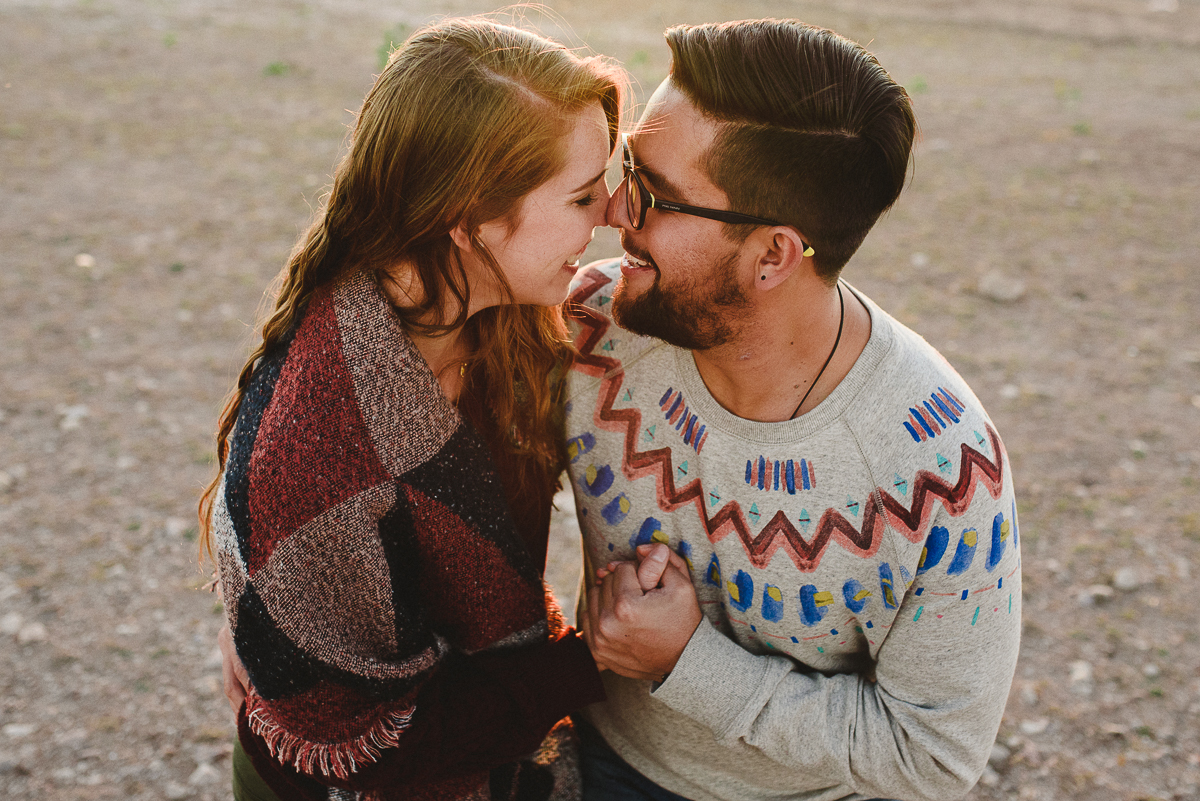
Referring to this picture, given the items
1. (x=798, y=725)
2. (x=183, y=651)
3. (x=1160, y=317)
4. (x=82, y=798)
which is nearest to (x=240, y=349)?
(x=183, y=651)

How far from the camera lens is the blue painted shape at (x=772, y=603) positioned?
7.30 feet

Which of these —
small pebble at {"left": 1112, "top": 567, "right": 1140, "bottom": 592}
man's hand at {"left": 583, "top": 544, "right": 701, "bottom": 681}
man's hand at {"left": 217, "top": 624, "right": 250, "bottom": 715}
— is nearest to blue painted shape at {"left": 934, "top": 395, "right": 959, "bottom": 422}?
man's hand at {"left": 583, "top": 544, "right": 701, "bottom": 681}

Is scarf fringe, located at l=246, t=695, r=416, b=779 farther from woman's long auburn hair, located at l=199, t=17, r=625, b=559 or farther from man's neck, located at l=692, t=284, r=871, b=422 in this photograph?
man's neck, located at l=692, t=284, r=871, b=422

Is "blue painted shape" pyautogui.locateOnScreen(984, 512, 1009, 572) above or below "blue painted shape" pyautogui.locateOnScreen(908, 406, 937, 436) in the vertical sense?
below

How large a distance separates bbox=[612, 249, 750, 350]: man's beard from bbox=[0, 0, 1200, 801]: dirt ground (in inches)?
85.5

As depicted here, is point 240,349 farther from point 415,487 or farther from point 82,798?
point 415,487

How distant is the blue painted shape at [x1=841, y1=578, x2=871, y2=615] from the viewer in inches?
85.0

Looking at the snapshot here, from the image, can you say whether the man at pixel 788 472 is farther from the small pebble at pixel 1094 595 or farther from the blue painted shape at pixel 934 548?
the small pebble at pixel 1094 595

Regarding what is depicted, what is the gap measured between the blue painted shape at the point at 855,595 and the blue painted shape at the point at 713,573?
31 cm

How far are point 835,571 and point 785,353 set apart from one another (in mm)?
550

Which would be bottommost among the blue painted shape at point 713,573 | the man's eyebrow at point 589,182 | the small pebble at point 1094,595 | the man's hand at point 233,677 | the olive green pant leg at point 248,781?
the small pebble at point 1094,595

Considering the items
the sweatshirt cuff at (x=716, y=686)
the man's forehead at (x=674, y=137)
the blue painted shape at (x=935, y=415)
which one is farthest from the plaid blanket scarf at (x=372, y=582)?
the blue painted shape at (x=935, y=415)

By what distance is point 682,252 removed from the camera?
91.2 inches

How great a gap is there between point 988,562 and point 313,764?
158cm
